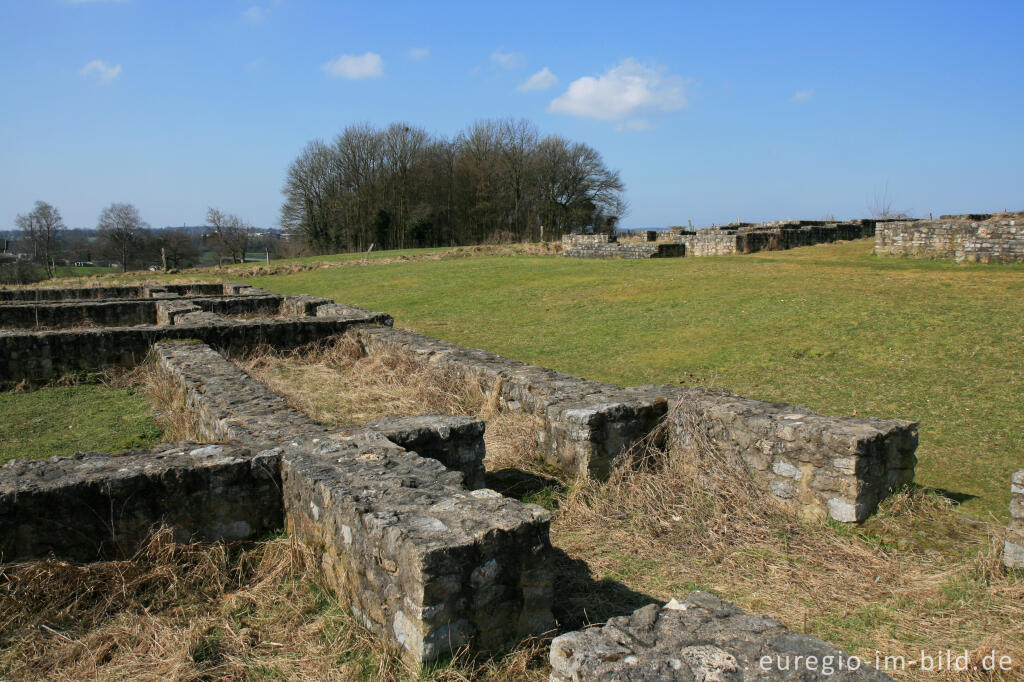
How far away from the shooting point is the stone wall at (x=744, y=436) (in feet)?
15.7

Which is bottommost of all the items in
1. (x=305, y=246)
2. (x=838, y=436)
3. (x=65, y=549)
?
(x=65, y=549)

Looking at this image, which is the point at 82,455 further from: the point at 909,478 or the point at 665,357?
the point at 665,357

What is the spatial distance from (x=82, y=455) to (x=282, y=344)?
276 inches

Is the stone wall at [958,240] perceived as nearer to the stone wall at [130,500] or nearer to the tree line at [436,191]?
the stone wall at [130,500]

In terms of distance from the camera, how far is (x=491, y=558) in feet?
10.4

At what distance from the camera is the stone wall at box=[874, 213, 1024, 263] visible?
1564 cm

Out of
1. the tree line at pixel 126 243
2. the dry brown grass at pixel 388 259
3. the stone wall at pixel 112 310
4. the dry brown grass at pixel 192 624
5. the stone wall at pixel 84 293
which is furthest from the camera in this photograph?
the tree line at pixel 126 243

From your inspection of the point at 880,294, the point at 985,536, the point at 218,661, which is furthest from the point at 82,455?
the point at 880,294

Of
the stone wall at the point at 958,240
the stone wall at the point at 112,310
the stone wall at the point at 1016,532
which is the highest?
the stone wall at the point at 958,240

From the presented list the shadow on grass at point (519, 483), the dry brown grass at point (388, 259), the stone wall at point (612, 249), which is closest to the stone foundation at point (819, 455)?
the shadow on grass at point (519, 483)

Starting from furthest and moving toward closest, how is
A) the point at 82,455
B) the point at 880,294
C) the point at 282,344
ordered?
the point at 880,294, the point at 282,344, the point at 82,455

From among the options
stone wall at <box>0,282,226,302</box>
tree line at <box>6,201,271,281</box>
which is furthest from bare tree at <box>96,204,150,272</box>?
stone wall at <box>0,282,226,302</box>

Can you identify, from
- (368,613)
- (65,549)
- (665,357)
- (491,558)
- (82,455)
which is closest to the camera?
(491,558)

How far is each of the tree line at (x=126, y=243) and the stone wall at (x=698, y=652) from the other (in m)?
49.4
